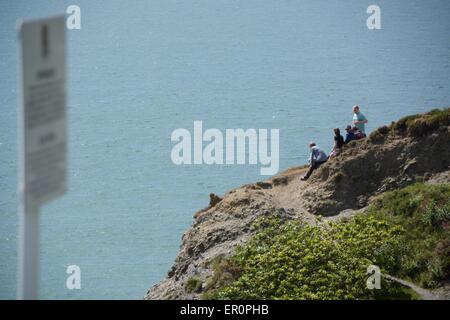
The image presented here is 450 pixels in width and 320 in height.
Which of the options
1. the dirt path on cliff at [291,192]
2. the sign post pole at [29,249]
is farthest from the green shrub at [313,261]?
the sign post pole at [29,249]

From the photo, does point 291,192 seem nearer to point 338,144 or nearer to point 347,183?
point 347,183

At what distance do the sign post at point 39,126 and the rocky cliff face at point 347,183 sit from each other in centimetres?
1657

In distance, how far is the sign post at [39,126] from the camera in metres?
13.7

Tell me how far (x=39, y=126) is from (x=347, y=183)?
18979 millimetres

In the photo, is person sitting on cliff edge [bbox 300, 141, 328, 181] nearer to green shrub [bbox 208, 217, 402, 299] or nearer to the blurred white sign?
green shrub [bbox 208, 217, 402, 299]

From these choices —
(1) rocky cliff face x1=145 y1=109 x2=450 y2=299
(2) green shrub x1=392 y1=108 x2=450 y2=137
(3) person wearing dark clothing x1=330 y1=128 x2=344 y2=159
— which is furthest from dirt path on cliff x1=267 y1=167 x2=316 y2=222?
(2) green shrub x1=392 y1=108 x2=450 y2=137

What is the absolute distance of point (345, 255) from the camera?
27906 mm

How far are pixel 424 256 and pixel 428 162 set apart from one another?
4.53 metres

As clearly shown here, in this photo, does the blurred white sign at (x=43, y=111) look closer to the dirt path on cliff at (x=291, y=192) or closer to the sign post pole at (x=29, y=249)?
the sign post pole at (x=29, y=249)

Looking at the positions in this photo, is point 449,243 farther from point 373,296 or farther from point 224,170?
point 224,170

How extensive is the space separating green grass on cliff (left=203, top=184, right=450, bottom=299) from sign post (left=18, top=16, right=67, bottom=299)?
43.7ft

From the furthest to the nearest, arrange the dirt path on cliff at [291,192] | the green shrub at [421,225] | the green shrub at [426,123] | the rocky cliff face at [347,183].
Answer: the green shrub at [426,123]
the dirt path on cliff at [291,192]
the rocky cliff face at [347,183]
the green shrub at [421,225]

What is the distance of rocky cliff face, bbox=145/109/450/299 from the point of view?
3095 centimetres
